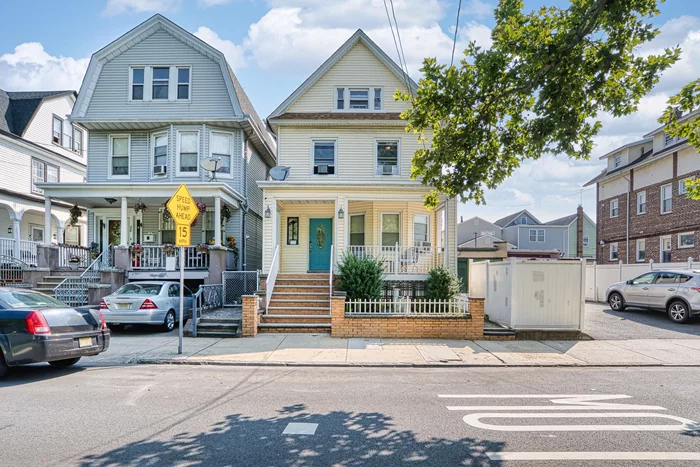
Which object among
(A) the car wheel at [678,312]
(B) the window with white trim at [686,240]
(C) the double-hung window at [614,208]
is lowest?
(A) the car wheel at [678,312]

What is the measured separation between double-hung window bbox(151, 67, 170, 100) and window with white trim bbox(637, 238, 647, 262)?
25.4 meters

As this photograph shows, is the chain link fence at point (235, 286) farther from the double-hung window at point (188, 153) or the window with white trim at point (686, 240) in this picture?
the window with white trim at point (686, 240)

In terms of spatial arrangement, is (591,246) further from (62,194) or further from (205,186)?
(62,194)

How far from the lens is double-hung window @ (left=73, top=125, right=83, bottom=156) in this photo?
24.6m

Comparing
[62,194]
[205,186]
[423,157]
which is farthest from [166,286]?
[423,157]

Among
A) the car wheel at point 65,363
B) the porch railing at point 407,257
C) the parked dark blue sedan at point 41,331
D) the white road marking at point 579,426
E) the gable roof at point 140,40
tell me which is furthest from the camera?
the gable roof at point 140,40

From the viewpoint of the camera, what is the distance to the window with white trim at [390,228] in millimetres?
Answer: 16797

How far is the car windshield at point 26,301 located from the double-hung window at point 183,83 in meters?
11.5

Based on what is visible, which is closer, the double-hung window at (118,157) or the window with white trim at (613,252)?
the double-hung window at (118,157)

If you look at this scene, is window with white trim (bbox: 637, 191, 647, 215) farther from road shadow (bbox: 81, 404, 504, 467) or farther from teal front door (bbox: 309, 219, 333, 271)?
road shadow (bbox: 81, 404, 504, 467)

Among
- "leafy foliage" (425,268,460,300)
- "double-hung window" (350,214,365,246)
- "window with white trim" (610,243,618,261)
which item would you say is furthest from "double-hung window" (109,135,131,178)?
"window with white trim" (610,243,618,261)

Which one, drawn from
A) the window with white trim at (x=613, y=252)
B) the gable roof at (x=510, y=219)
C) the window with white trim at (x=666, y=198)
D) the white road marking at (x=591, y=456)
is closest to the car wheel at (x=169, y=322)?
the white road marking at (x=591, y=456)

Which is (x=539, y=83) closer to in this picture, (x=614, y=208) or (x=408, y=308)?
(x=408, y=308)

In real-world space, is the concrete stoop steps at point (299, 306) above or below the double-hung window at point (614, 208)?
below
